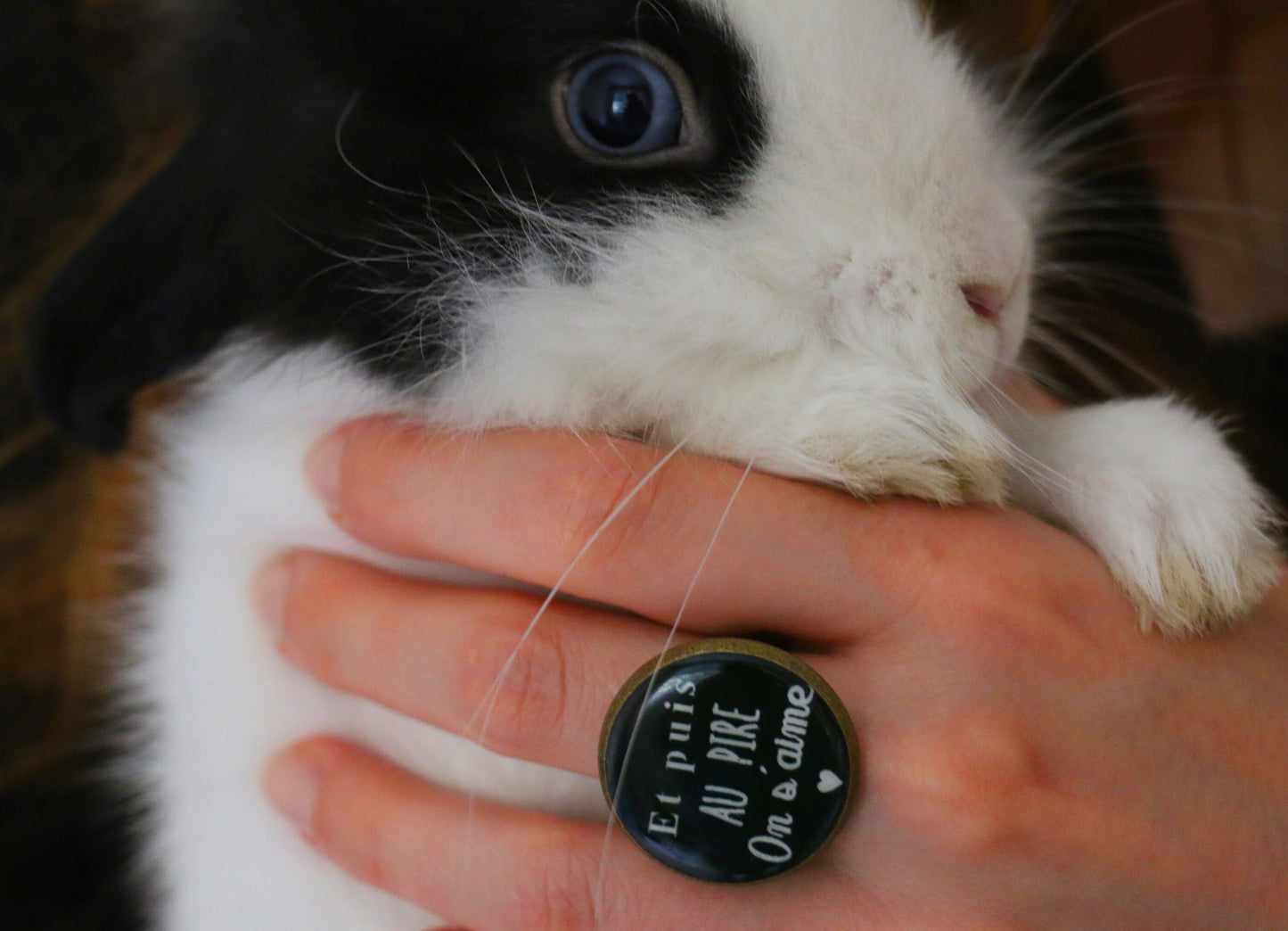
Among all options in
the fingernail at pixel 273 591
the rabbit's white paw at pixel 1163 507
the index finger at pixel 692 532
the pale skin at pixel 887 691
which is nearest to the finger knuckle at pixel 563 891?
the pale skin at pixel 887 691

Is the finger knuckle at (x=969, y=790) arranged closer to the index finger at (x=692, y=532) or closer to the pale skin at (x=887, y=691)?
the pale skin at (x=887, y=691)

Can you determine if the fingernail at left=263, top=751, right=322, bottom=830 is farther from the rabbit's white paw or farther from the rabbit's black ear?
the rabbit's white paw

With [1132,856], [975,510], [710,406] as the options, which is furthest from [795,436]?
[1132,856]

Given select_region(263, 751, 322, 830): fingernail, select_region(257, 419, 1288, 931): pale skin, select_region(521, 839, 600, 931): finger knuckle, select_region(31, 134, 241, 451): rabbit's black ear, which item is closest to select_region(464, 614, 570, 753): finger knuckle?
select_region(257, 419, 1288, 931): pale skin

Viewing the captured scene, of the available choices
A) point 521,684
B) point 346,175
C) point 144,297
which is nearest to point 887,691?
point 521,684

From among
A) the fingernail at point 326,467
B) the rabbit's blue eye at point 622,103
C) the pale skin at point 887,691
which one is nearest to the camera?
the rabbit's blue eye at point 622,103
